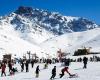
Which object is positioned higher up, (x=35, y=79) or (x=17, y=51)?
(x=17, y=51)

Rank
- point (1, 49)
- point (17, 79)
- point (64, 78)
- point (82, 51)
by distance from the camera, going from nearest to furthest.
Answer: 1. point (64, 78)
2. point (17, 79)
3. point (82, 51)
4. point (1, 49)

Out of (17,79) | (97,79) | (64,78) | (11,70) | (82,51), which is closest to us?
(97,79)

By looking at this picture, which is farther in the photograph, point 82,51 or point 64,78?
point 82,51

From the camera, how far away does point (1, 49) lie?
607 ft

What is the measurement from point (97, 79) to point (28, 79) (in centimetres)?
875

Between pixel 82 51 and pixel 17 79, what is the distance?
87.0 meters

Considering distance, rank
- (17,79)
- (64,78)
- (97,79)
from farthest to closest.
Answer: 1. (17,79)
2. (64,78)
3. (97,79)

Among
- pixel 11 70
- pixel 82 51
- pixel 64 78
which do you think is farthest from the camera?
pixel 82 51

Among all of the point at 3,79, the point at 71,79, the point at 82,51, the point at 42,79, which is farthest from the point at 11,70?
the point at 82,51

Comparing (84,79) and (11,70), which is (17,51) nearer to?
(11,70)

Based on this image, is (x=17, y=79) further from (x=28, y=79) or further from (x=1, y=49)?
(x=1, y=49)

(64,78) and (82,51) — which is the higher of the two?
(82,51)

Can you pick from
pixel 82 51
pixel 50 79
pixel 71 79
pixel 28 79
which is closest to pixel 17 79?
pixel 28 79

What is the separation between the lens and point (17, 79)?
4003cm
